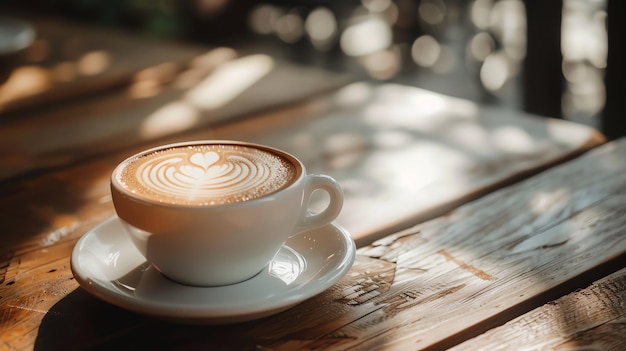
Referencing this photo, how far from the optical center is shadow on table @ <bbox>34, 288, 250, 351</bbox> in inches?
23.8

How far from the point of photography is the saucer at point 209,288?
59 cm

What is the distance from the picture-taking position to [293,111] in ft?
4.17

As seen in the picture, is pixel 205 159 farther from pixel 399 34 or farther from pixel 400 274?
pixel 399 34

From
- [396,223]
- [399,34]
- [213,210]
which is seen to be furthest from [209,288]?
[399,34]

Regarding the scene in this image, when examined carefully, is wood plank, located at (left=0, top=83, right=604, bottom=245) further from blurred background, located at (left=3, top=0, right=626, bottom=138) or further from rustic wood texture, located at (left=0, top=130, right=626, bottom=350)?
blurred background, located at (left=3, top=0, right=626, bottom=138)

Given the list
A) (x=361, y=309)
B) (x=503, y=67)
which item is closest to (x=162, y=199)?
(x=361, y=309)

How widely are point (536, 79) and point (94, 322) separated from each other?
1.62m

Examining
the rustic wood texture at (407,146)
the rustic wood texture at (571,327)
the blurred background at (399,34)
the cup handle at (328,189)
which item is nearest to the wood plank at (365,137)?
the rustic wood texture at (407,146)

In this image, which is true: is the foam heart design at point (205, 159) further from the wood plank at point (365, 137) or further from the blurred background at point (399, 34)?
the blurred background at point (399, 34)

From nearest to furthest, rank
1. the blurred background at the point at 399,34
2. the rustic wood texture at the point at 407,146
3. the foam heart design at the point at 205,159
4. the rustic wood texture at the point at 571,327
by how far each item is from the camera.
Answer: the rustic wood texture at the point at 571,327 → the foam heart design at the point at 205,159 → the rustic wood texture at the point at 407,146 → the blurred background at the point at 399,34

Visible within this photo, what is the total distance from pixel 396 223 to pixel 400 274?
0.40ft

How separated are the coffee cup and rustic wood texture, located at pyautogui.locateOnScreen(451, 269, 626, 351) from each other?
185 millimetres

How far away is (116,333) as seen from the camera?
62 centimetres

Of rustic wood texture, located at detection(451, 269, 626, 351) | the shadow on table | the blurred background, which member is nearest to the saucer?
the shadow on table
